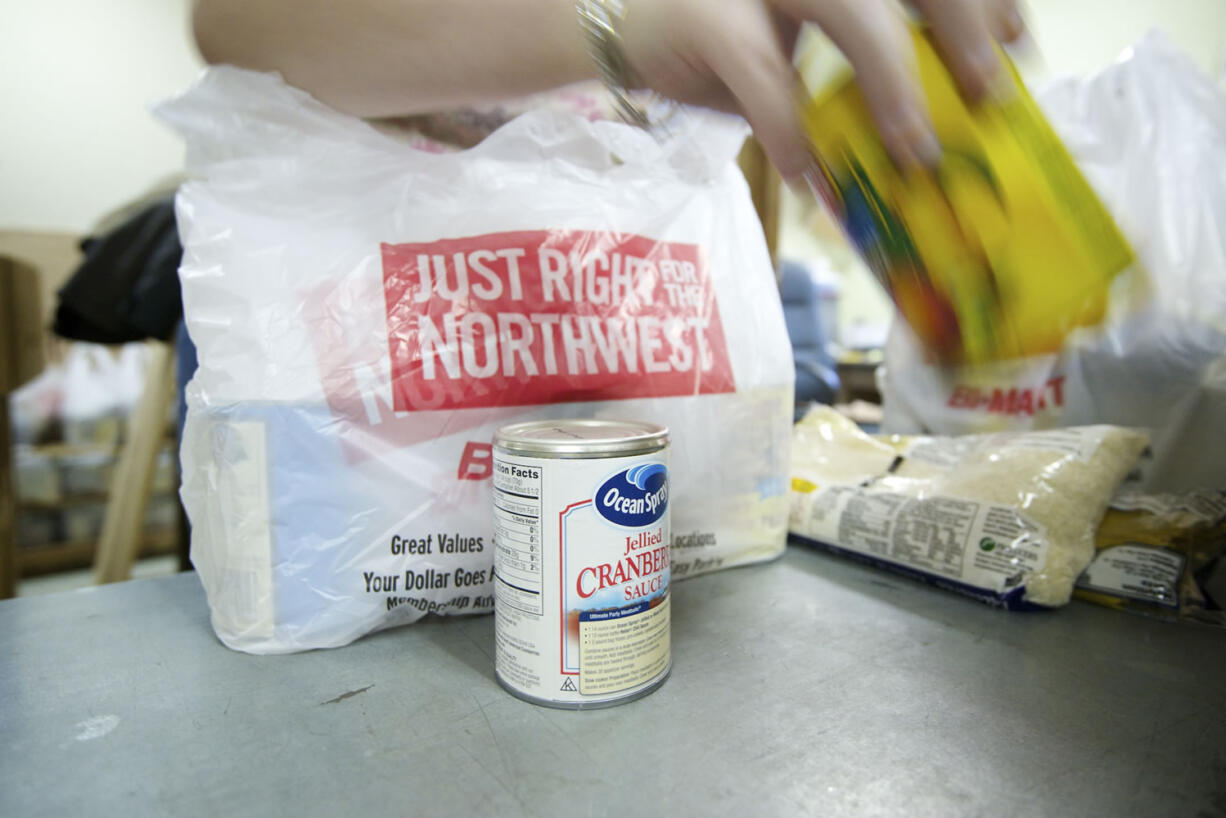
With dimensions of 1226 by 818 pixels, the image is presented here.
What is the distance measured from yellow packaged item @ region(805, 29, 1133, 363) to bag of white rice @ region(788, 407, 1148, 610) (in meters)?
0.21

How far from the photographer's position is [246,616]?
0.41 m

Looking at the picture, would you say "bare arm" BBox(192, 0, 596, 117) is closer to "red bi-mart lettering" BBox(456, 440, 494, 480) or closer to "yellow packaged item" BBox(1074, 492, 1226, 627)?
"red bi-mart lettering" BBox(456, 440, 494, 480)

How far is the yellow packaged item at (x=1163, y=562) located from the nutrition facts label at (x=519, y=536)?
456 millimetres

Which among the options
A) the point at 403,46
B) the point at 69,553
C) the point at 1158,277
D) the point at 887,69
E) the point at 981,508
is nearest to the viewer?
the point at 887,69

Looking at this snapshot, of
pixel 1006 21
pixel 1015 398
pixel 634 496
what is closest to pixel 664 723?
pixel 634 496

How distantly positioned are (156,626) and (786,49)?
564 millimetres

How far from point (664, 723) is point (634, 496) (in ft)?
0.39

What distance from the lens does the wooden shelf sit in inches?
74.9

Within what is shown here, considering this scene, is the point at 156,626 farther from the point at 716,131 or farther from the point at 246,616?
the point at 716,131

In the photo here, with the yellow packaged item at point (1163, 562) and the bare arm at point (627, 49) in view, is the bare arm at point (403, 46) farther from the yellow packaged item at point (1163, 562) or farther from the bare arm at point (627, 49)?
the yellow packaged item at point (1163, 562)

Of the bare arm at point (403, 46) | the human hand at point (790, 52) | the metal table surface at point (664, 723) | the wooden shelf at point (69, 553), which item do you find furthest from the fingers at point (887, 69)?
the wooden shelf at point (69, 553)

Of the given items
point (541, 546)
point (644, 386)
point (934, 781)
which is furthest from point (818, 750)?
A: point (644, 386)

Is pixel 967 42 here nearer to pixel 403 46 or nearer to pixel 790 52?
pixel 790 52

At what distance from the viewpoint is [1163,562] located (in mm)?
489
